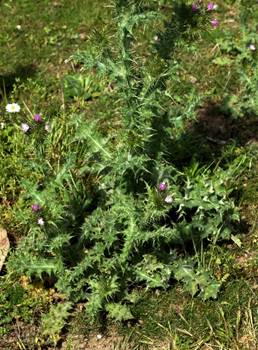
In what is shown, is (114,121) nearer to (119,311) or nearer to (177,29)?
(177,29)

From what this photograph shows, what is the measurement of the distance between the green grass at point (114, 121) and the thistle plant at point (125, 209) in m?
0.13

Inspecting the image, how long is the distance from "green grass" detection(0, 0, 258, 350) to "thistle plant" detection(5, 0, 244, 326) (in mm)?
132

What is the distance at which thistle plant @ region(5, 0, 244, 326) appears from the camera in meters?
3.14

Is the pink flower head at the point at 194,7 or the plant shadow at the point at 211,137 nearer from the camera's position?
the pink flower head at the point at 194,7

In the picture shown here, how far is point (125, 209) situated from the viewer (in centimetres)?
326

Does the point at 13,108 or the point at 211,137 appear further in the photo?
the point at 211,137

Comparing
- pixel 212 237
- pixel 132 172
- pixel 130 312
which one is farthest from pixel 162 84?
pixel 130 312

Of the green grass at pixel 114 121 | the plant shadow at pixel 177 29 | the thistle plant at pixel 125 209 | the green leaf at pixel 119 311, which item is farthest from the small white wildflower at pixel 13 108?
the green leaf at pixel 119 311

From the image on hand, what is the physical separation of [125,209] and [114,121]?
1439 mm

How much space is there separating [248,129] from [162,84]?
57.2 inches

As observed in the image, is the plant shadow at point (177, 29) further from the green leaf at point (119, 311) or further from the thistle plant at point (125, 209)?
the green leaf at point (119, 311)

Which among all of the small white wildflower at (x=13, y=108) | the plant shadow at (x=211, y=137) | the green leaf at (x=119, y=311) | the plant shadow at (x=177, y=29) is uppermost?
the plant shadow at (x=177, y=29)

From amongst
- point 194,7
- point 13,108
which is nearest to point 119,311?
point 194,7

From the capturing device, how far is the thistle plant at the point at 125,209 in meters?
3.14
